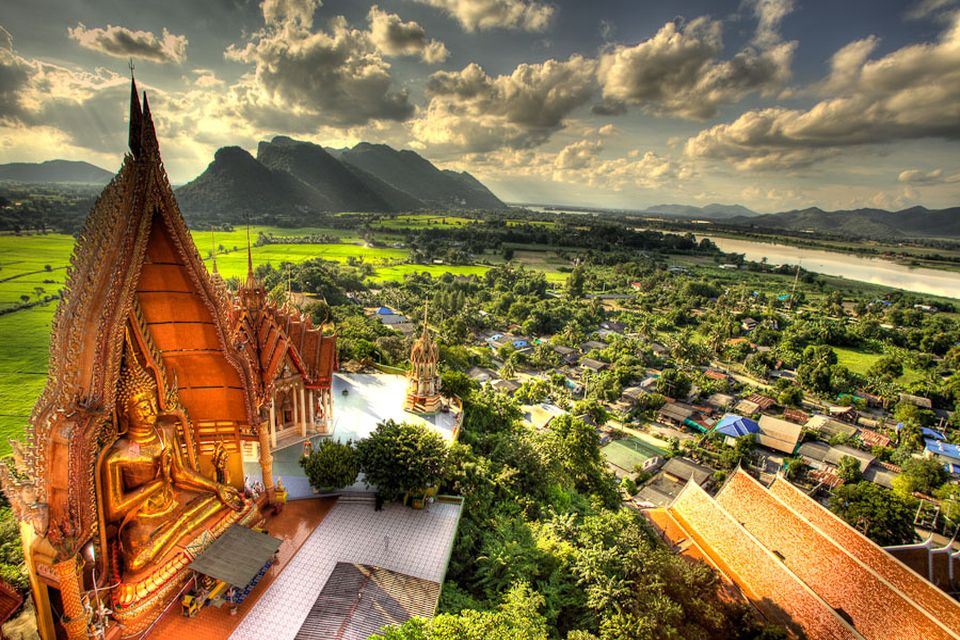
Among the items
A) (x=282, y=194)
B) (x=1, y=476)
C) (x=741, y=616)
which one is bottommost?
(x=741, y=616)

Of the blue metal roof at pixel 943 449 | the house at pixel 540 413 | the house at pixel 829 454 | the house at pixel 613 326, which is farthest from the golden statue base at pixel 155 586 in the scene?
the house at pixel 613 326

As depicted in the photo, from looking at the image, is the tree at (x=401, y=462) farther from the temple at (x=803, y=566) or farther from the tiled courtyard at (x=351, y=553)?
the temple at (x=803, y=566)

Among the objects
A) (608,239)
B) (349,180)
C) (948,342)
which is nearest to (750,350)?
(948,342)

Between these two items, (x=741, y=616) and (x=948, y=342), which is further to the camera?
(x=948, y=342)

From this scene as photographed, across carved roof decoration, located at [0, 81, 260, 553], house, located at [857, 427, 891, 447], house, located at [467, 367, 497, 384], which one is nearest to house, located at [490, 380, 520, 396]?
house, located at [467, 367, 497, 384]

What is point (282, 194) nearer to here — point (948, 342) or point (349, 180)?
point (349, 180)

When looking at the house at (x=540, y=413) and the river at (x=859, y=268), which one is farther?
the river at (x=859, y=268)
